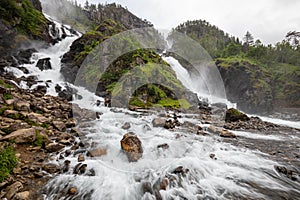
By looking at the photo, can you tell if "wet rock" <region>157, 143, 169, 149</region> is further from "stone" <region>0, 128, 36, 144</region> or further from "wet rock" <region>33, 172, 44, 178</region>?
"stone" <region>0, 128, 36, 144</region>

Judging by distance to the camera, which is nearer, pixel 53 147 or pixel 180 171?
pixel 180 171

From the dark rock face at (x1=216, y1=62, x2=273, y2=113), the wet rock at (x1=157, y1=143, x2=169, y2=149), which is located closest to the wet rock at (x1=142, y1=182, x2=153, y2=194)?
the wet rock at (x1=157, y1=143, x2=169, y2=149)

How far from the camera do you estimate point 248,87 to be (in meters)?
32.8

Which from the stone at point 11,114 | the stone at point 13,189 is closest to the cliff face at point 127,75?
the stone at point 11,114

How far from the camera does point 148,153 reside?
6.21 metres

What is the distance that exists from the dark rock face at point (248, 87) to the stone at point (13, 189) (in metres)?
34.2

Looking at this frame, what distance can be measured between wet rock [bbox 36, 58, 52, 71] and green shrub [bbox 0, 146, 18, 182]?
2162 centimetres

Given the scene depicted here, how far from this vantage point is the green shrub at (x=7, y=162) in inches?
156

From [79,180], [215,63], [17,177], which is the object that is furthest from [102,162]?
[215,63]

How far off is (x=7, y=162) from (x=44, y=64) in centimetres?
2314

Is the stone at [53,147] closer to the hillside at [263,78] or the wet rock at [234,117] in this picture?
the wet rock at [234,117]

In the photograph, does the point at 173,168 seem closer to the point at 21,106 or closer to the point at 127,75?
the point at 21,106

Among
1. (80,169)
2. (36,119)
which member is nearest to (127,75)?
(36,119)

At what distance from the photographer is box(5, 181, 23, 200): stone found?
3471 millimetres
